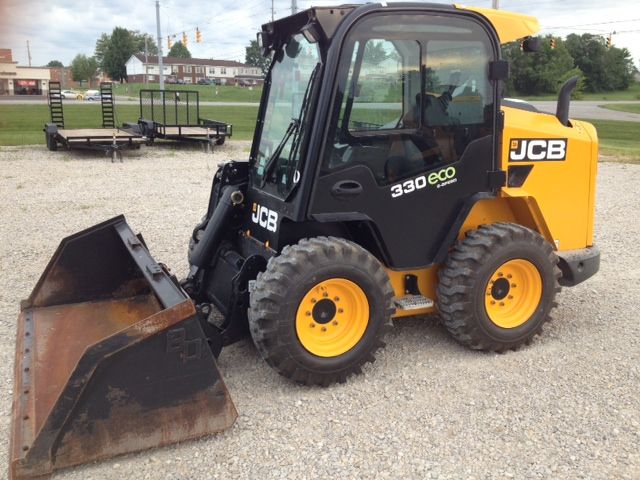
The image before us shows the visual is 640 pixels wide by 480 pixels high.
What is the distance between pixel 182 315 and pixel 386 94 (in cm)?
193

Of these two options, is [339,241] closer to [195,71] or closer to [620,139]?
[620,139]

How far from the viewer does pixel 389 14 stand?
3754mm

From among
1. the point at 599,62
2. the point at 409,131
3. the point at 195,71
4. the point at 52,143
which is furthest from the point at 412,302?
the point at 195,71

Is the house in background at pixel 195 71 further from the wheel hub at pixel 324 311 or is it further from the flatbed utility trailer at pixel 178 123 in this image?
the wheel hub at pixel 324 311

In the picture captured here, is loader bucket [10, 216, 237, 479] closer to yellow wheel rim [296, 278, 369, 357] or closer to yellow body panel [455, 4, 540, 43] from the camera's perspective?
yellow wheel rim [296, 278, 369, 357]

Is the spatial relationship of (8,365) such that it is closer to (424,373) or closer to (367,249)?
(367,249)

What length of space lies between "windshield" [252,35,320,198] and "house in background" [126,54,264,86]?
76227mm

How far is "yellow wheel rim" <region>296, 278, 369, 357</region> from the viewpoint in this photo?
3.73 meters

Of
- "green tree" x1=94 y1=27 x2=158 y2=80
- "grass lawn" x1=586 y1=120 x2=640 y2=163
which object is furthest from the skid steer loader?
"green tree" x1=94 y1=27 x2=158 y2=80

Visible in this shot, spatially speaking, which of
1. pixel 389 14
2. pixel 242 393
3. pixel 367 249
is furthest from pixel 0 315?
pixel 389 14

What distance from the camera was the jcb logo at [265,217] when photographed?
13.3 feet

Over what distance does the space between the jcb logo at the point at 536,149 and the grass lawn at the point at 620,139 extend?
12.0m

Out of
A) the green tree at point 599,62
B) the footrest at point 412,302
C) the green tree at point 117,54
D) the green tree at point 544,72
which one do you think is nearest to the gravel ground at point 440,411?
the footrest at point 412,302

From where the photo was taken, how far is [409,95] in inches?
157
